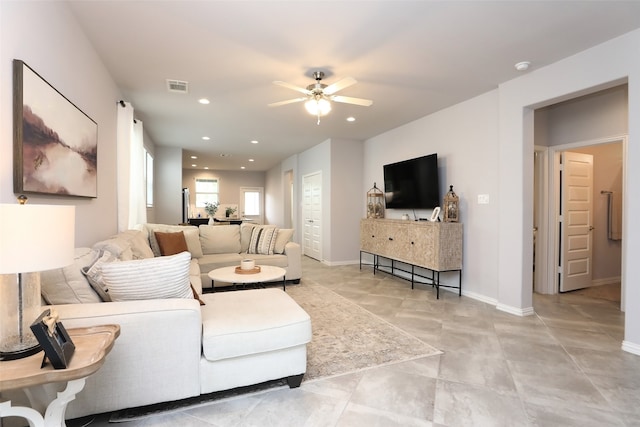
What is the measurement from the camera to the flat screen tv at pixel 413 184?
447 cm

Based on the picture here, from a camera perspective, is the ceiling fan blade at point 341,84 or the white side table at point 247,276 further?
the white side table at point 247,276

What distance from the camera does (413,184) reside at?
15.9 ft

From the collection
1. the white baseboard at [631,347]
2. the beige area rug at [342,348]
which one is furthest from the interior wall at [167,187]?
the white baseboard at [631,347]

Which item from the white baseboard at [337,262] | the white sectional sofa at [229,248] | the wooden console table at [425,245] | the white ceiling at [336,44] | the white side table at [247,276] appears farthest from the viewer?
the white baseboard at [337,262]

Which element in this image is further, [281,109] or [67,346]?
[281,109]

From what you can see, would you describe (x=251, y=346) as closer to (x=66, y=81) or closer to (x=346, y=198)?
(x=66, y=81)

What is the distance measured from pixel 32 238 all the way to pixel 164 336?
79 cm

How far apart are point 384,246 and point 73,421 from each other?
414 centimetres

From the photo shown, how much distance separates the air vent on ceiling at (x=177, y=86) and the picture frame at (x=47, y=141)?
103 cm

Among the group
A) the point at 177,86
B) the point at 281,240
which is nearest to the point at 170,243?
the point at 281,240

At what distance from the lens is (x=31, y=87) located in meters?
1.71

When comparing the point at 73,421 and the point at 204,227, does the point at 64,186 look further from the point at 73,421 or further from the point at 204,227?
the point at 204,227

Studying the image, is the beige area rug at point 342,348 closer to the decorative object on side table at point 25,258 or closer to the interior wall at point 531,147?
the decorative object on side table at point 25,258

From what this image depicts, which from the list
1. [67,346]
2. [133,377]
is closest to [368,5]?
[67,346]
